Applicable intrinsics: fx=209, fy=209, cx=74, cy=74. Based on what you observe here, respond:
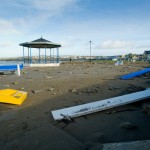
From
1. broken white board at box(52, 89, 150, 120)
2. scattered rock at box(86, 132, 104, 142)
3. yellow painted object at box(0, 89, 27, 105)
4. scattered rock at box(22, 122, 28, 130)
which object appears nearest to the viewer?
scattered rock at box(86, 132, 104, 142)

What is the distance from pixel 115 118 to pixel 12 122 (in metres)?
2.68

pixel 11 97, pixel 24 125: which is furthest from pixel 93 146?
pixel 11 97

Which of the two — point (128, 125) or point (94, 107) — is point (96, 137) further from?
point (94, 107)

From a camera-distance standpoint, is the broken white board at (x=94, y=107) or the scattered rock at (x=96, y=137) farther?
the broken white board at (x=94, y=107)

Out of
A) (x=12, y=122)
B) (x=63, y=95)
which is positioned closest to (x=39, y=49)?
(x=63, y=95)

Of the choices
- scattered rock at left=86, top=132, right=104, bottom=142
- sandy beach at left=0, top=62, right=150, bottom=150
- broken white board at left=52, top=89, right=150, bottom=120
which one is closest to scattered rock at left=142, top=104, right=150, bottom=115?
sandy beach at left=0, top=62, right=150, bottom=150

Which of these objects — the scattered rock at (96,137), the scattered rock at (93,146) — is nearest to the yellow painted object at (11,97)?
the scattered rock at (96,137)

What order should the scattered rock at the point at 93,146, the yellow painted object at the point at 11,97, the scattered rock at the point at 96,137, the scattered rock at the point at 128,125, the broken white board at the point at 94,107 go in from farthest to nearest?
the yellow painted object at the point at 11,97
the broken white board at the point at 94,107
the scattered rock at the point at 128,125
the scattered rock at the point at 96,137
the scattered rock at the point at 93,146

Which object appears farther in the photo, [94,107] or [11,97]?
[11,97]

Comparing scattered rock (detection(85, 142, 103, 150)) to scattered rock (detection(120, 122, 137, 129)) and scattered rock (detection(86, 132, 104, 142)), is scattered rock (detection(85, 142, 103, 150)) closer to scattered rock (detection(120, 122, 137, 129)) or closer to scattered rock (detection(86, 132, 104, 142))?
scattered rock (detection(86, 132, 104, 142))

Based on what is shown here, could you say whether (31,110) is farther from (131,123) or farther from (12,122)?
(131,123)

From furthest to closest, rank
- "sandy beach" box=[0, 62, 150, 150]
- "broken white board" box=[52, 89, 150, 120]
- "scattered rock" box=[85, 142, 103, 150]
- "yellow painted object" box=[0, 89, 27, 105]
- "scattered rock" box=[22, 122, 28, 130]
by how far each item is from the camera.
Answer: "yellow painted object" box=[0, 89, 27, 105], "broken white board" box=[52, 89, 150, 120], "scattered rock" box=[22, 122, 28, 130], "sandy beach" box=[0, 62, 150, 150], "scattered rock" box=[85, 142, 103, 150]

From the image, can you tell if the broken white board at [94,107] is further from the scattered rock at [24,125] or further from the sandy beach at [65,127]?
the scattered rock at [24,125]

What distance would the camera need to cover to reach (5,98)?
688 centimetres
